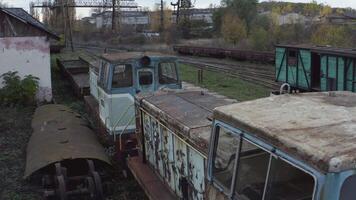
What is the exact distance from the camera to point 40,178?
29.1 ft

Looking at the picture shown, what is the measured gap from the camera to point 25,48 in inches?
705

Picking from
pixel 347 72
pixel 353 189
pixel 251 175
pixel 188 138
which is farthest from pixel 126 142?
pixel 347 72

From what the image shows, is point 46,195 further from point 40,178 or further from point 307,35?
point 307,35

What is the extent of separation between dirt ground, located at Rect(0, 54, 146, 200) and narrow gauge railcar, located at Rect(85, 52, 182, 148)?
122cm

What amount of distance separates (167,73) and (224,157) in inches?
283

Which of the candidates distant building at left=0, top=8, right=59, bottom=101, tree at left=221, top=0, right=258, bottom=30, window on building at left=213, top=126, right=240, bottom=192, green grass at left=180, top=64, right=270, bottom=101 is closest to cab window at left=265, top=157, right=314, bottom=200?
window on building at left=213, top=126, right=240, bottom=192

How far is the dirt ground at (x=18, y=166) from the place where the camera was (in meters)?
8.46

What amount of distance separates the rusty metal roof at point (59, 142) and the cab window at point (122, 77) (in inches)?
57.2

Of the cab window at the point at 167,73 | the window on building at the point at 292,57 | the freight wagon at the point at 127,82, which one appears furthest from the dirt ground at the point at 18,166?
the window on building at the point at 292,57

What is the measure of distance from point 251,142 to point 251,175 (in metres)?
0.31

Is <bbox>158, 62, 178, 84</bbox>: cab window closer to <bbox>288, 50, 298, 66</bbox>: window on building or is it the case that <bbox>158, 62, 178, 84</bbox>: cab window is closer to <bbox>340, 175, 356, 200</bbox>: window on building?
<bbox>340, 175, 356, 200</bbox>: window on building

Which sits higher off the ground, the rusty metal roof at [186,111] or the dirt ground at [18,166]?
the rusty metal roof at [186,111]

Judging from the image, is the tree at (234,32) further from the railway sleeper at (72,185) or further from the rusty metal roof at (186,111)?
the rusty metal roof at (186,111)

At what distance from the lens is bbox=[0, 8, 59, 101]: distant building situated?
57.6ft
